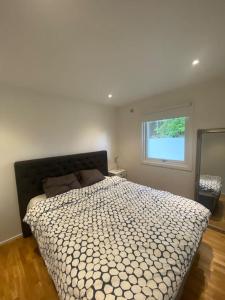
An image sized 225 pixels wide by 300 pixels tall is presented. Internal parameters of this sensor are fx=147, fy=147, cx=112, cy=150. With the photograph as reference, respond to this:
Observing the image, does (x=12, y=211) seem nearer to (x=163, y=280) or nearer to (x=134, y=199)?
(x=134, y=199)

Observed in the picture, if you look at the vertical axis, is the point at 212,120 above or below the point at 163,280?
above

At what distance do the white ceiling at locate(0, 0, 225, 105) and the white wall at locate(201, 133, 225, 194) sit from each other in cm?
94

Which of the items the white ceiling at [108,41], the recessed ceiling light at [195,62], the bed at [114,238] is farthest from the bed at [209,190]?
the recessed ceiling light at [195,62]

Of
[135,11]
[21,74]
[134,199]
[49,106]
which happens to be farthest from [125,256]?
[49,106]

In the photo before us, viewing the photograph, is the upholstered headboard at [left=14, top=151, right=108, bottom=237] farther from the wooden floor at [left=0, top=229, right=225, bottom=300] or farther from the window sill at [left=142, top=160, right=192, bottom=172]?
the window sill at [left=142, top=160, right=192, bottom=172]

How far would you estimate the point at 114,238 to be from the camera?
1301mm

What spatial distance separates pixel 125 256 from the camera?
111 cm

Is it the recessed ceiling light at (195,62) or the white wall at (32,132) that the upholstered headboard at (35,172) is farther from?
the recessed ceiling light at (195,62)

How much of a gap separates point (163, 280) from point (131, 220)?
630mm

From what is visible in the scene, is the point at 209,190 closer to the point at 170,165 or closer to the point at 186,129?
the point at 170,165

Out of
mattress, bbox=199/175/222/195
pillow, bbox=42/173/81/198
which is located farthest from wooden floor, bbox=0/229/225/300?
pillow, bbox=42/173/81/198

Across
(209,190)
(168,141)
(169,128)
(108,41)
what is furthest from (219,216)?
(108,41)

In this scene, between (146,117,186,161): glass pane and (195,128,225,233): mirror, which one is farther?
(146,117,186,161): glass pane

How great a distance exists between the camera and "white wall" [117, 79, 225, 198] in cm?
231
